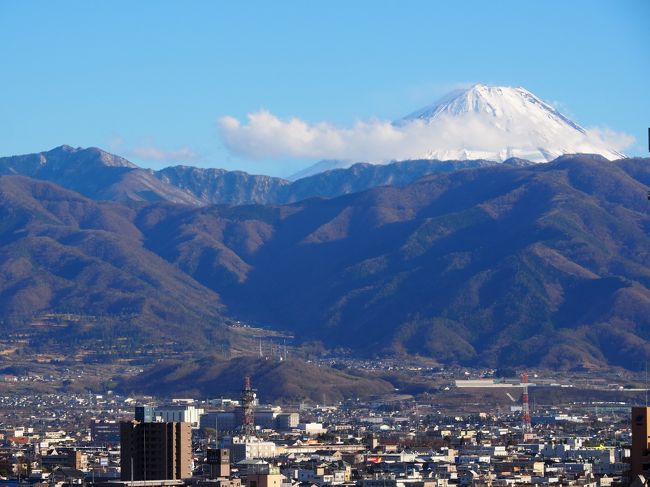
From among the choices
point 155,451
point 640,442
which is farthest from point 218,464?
point 640,442

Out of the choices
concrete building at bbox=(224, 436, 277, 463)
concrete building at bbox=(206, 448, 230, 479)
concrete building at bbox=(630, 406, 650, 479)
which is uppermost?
concrete building at bbox=(224, 436, 277, 463)

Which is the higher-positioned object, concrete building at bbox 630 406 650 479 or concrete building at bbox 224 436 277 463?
concrete building at bbox 224 436 277 463

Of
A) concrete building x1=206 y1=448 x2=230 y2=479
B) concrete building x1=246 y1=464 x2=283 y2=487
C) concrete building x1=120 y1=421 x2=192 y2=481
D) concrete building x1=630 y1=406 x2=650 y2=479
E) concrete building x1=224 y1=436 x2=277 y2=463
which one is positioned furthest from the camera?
concrete building x1=224 y1=436 x2=277 y2=463

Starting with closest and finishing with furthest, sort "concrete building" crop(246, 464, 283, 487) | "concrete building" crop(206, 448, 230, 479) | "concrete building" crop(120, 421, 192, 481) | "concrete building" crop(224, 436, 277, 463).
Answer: "concrete building" crop(246, 464, 283, 487) → "concrete building" crop(206, 448, 230, 479) → "concrete building" crop(120, 421, 192, 481) → "concrete building" crop(224, 436, 277, 463)

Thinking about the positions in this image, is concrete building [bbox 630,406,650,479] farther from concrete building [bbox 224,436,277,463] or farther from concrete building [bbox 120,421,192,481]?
concrete building [bbox 224,436,277,463]

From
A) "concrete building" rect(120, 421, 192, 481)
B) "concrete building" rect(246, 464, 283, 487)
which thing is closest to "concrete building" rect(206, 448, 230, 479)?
"concrete building" rect(246, 464, 283, 487)

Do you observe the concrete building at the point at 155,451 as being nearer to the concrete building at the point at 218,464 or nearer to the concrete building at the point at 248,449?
the concrete building at the point at 218,464

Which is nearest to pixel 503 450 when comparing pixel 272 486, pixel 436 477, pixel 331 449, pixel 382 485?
pixel 331 449

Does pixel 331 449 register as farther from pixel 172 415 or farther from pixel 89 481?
pixel 89 481

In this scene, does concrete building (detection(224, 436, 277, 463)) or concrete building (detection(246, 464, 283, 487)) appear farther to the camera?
concrete building (detection(224, 436, 277, 463))
